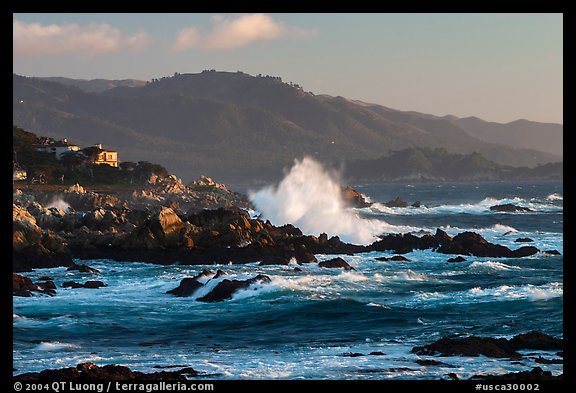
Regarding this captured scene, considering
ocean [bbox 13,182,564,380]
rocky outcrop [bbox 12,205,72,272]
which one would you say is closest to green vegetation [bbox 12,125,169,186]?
rocky outcrop [bbox 12,205,72,272]

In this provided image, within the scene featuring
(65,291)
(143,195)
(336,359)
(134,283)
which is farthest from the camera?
(143,195)

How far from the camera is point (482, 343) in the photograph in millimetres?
23344

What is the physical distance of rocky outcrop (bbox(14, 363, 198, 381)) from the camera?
18.3m

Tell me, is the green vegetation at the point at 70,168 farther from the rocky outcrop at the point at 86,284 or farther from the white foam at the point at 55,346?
the white foam at the point at 55,346

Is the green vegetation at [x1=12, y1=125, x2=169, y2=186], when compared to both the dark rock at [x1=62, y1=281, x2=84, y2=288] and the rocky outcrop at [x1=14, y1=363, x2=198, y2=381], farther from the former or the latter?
the rocky outcrop at [x1=14, y1=363, x2=198, y2=381]

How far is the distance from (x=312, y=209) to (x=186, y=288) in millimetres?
51037

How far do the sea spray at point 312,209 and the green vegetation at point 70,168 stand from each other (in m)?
14.7

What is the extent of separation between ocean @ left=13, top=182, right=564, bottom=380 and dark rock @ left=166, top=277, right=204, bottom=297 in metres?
0.53

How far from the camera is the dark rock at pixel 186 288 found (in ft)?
119

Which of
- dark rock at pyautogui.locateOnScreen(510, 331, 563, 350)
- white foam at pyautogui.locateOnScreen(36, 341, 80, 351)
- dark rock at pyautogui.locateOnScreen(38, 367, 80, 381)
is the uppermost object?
dark rock at pyautogui.locateOnScreen(38, 367, 80, 381)
